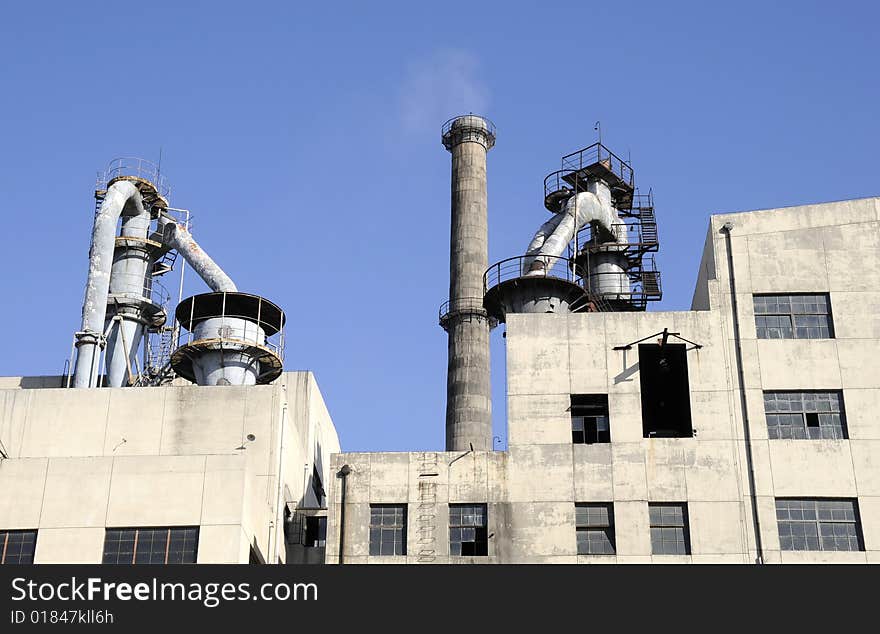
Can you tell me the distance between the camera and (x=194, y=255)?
54938mm

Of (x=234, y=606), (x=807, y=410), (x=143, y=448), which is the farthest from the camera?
(x=143, y=448)

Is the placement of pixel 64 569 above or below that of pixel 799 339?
below

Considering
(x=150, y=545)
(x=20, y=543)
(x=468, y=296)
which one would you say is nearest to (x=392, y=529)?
(x=150, y=545)

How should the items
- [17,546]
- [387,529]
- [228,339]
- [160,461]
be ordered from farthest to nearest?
1. [228,339]
2. [387,529]
3. [160,461]
4. [17,546]

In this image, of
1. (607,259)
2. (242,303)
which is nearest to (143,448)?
(242,303)

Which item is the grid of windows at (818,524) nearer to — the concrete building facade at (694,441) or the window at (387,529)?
the concrete building facade at (694,441)

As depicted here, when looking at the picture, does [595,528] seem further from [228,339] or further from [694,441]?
[228,339]

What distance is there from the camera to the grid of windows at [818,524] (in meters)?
39.1

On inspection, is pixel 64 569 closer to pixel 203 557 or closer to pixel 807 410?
pixel 203 557

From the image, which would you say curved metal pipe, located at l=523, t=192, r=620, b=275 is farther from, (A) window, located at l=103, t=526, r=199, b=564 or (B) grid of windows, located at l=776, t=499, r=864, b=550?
(A) window, located at l=103, t=526, r=199, b=564

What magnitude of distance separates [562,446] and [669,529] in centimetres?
421

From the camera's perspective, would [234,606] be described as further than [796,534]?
No

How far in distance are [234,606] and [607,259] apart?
94.2 feet

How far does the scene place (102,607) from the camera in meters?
29.0
